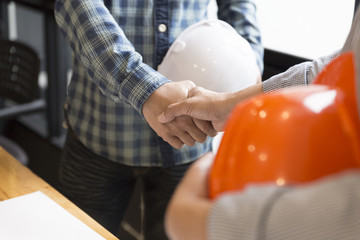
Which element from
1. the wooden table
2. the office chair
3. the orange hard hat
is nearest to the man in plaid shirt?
the wooden table

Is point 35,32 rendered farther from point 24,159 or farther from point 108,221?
point 108,221

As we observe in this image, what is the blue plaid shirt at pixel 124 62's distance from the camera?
1.09 meters

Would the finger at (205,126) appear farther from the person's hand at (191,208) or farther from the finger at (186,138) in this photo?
the person's hand at (191,208)

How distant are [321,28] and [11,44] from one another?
50.1 inches

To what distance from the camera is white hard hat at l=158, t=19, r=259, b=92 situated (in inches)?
44.1

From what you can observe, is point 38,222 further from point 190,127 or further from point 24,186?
point 190,127

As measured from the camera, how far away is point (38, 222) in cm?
96

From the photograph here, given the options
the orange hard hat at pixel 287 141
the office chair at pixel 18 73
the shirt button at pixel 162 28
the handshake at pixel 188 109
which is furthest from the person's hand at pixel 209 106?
the office chair at pixel 18 73

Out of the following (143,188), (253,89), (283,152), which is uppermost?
(283,152)

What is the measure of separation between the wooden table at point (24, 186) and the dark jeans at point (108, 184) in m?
0.16

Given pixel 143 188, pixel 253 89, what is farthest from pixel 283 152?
pixel 143 188

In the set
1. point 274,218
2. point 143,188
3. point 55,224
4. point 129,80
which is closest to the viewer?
point 274,218

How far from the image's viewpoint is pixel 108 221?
1411 millimetres

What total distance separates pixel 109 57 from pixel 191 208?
66 cm
